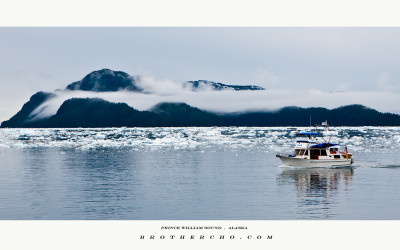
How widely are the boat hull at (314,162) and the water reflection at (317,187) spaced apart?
499 millimetres

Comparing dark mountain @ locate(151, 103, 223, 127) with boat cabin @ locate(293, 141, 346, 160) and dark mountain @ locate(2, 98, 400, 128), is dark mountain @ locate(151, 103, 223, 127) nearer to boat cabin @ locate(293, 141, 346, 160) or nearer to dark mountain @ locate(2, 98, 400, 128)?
dark mountain @ locate(2, 98, 400, 128)

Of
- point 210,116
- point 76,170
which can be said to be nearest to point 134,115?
point 210,116

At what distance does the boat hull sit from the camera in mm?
33875

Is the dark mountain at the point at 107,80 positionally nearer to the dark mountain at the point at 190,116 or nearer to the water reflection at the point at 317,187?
the dark mountain at the point at 190,116

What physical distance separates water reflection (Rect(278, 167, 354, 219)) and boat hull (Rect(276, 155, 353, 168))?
1.64ft

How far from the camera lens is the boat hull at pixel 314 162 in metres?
33.9

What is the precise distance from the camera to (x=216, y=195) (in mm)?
21719

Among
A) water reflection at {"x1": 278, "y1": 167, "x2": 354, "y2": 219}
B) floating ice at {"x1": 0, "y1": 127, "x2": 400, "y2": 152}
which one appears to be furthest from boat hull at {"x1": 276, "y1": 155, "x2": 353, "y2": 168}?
floating ice at {"x1": 0, "y1": 127, "x2": 400, "y2": 152}

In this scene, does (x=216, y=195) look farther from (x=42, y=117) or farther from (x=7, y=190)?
(x=42, y=117)

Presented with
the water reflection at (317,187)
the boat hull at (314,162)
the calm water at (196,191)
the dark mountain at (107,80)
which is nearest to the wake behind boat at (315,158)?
the boat hull at (314,162)

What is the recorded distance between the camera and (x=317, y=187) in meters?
24.5

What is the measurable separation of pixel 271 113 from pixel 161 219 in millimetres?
29838

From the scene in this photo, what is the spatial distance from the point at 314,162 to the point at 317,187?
31.4 ft

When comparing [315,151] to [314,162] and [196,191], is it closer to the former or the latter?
[314,162]
